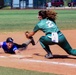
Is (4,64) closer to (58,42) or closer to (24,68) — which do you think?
(24,68)

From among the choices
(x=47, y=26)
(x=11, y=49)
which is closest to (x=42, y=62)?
(x=47, y=26)

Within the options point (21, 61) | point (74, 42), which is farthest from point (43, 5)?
point (21, 61)

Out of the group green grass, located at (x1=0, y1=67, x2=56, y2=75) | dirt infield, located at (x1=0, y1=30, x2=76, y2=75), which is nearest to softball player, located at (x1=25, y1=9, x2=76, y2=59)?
dirt infield, located at (x1=0, y1=30, x2=76, y2=75)

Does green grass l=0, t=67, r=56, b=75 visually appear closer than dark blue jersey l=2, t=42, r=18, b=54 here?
Yes

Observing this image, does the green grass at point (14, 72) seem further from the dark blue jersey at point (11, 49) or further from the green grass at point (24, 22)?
the green grass at point (24, 22)

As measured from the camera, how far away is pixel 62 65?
342 inches

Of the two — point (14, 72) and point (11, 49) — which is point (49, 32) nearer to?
point (11, 49)

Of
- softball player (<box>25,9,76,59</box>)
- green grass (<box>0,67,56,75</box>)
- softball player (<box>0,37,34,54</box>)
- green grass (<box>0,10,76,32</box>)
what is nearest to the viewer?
green grass (<box>0,67,56,75</box>)

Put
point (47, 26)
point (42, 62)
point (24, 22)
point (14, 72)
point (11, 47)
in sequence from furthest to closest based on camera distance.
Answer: point (24, 22)
point (11, 47)
point (47, 26)
point (42, 62)
point (14, 72)

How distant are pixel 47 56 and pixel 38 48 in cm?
248

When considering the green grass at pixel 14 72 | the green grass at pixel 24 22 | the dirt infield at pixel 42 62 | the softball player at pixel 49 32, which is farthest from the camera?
the green grass at pixel 24 22

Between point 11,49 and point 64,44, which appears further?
point 11,49

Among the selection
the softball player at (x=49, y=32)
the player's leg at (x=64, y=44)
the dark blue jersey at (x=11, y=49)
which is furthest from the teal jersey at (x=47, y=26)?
the dark blue jersey at (x=11, y=49)

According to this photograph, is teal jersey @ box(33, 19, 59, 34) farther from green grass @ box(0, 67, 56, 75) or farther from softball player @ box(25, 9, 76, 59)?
green grass @ box(0, 67, 56, 75)
